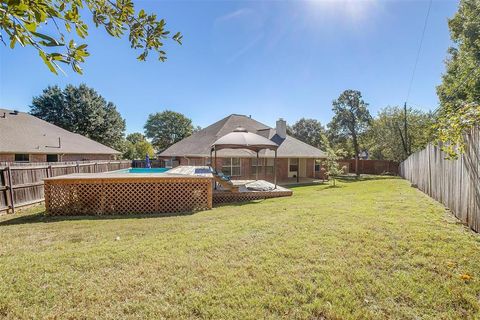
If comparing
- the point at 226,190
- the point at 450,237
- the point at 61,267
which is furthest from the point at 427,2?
the point at 61,267

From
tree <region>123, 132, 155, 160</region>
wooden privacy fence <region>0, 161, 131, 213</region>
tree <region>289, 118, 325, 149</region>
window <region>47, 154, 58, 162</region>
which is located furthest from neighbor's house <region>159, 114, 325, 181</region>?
tree <region>289, 118, 325, 149</region>

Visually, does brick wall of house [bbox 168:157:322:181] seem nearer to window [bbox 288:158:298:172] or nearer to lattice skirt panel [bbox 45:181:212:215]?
window [bbox 288:158:298:172]

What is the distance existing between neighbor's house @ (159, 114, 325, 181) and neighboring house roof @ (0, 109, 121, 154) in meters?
8.35

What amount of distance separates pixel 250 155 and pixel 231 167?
1722mm

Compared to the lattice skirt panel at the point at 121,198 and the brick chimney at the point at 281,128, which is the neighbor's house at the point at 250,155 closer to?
the brick chimney at the point at 281,128

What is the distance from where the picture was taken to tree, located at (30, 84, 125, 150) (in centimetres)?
3384

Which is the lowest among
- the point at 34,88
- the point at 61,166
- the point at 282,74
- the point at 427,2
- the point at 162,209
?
the point at 162,209

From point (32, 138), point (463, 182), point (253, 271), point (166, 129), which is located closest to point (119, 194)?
point (253, 271)

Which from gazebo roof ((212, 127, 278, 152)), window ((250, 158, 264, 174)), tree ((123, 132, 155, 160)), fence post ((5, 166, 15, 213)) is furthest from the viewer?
tree ((123, 132, 155, 160))

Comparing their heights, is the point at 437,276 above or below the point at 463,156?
below

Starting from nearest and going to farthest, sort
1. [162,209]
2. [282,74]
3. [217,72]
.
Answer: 1. [162,209]
2. [282,74]
3. [217,72]

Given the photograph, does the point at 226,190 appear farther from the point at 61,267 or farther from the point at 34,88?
the point at 34,88

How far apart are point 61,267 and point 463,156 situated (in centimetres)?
808

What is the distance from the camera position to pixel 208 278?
11.3 feet
